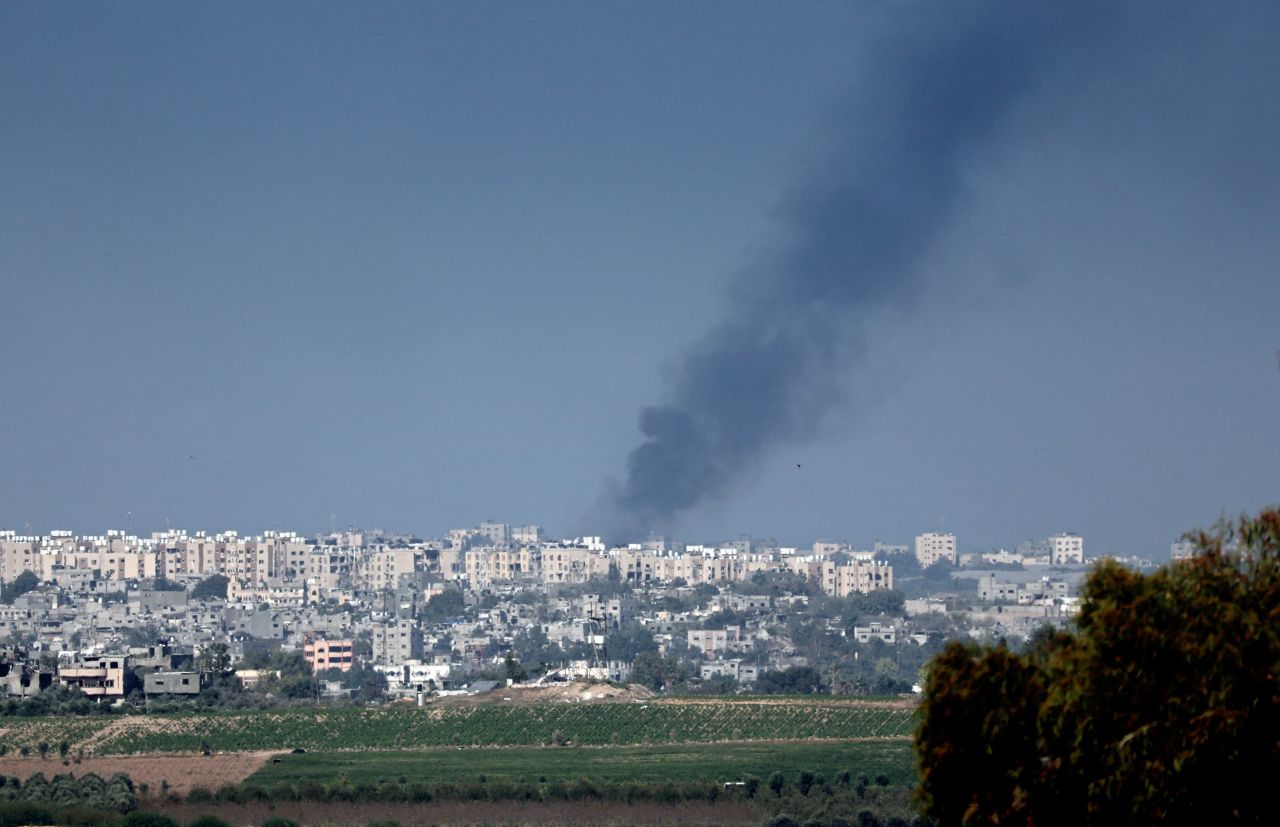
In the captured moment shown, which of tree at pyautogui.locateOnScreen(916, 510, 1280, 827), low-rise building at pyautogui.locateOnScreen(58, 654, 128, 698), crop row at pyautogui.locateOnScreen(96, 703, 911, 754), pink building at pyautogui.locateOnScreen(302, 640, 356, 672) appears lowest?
crop row at pyautogui.locateOnScreen(96, 703, 911, 754)

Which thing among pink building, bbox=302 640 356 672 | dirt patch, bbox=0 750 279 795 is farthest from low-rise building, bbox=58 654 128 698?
pink building, bbox=302 640 356 672

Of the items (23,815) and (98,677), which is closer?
(23,815)

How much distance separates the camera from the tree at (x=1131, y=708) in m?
13.2

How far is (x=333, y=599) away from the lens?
198 meters

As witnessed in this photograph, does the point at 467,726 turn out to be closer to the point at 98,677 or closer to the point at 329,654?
the point at 98,677

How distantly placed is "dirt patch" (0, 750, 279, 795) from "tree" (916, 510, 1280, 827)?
127ft

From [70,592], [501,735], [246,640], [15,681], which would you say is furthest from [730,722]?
[70,592]

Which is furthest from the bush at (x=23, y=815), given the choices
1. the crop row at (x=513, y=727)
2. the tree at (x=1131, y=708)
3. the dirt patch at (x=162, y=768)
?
the tree at (x=1131, y=708)

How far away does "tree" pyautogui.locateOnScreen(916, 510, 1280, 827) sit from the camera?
13188 mm

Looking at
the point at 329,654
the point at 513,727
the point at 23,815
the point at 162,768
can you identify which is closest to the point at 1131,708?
the point at 23,815

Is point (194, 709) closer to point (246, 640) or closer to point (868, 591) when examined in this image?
point (246, 640)

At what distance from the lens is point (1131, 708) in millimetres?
13492

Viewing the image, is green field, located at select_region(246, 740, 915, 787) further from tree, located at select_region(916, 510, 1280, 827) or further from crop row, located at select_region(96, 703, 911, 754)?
tree, located at select_region(916, 510, 1280, 827)

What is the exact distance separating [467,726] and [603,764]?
561 inches
